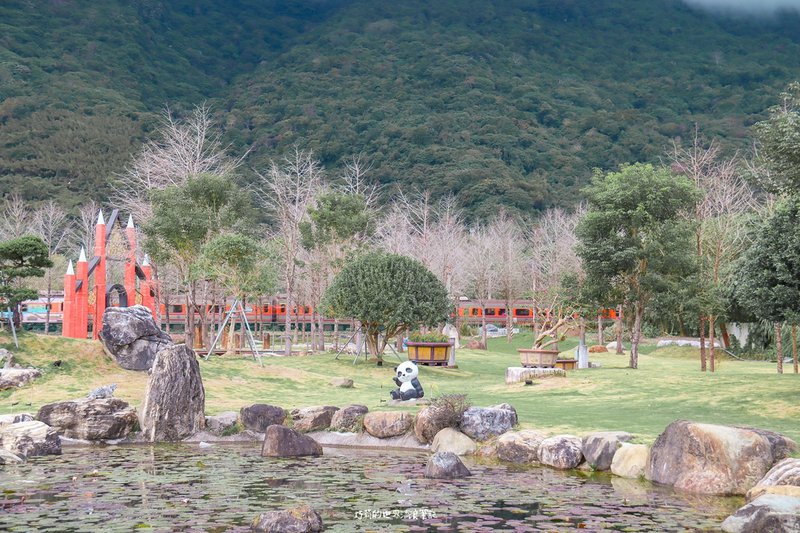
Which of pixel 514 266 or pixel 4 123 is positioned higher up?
pixel 4 123

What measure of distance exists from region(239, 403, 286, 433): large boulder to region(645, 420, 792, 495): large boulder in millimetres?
7521

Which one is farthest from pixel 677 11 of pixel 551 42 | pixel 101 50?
pixel 101 50

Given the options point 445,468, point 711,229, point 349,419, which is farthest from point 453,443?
point 711,229

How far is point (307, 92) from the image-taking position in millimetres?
112375

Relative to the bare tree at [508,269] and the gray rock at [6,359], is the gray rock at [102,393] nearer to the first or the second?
the gray rock at [6,359]

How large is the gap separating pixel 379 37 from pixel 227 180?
10328 centimetres

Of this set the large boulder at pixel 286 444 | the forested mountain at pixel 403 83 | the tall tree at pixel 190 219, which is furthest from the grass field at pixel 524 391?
the forested mountain at pixel 403 83

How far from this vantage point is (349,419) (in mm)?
16406

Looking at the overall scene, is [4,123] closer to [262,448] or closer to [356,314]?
[356,314]

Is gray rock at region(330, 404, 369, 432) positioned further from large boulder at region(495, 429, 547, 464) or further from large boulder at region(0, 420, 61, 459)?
large boulder at region(0, 420, 61, 459)

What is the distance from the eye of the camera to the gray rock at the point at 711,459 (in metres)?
11.2

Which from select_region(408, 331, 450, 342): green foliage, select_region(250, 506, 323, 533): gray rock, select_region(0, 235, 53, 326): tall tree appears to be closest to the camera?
select_region(250, 506, 323, 533): gray rock

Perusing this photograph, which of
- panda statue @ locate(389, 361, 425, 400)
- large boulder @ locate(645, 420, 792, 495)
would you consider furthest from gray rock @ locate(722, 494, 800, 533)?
panda statue @ locate(389, 361, 425, 400)

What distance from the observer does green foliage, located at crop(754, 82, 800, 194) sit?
15704mm
